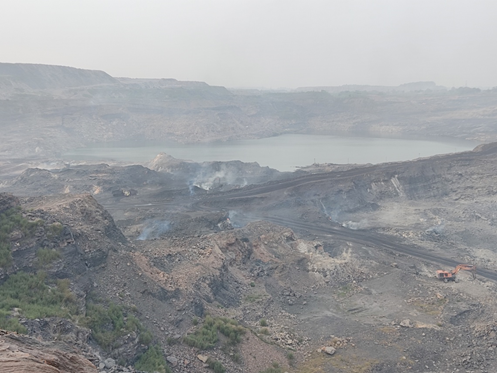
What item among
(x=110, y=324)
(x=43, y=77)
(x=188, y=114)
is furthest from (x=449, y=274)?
(x=43, y=77)

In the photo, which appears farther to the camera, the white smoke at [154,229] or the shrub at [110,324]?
the white smoke at [154,229]

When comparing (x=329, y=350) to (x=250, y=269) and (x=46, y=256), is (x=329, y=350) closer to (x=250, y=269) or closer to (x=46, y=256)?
(x=250, y=269)

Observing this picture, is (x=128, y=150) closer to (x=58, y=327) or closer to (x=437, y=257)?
(x=437, y=257)

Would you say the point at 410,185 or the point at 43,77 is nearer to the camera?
the point at 410,185

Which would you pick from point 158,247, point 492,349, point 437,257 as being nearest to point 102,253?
point 158,247

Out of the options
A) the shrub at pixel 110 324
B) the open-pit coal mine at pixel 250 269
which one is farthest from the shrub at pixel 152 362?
the shrub at pixel 110 324

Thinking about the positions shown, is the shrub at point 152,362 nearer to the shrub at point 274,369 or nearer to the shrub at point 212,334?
the shrub at point 212,334
